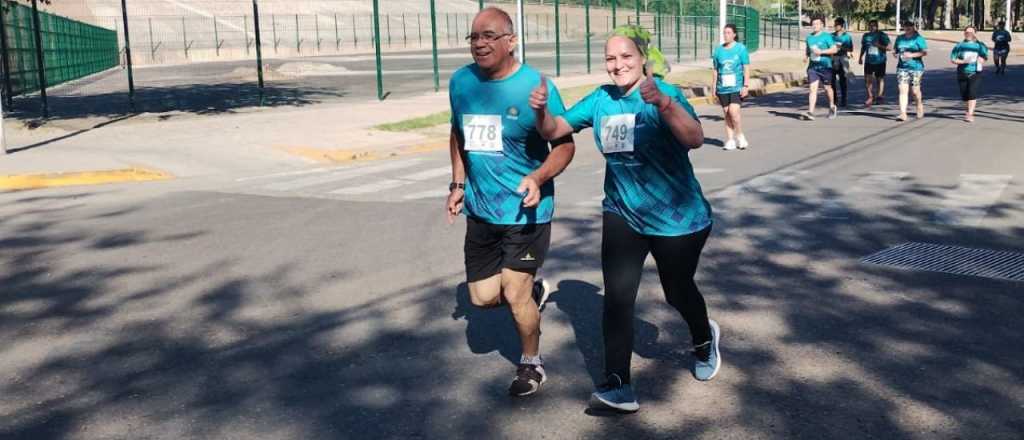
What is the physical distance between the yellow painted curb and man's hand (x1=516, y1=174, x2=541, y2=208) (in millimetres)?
9867

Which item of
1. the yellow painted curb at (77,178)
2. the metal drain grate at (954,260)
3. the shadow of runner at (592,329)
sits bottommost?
the metal drain grate at (954,260)

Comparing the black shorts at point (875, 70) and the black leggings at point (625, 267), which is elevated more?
the black shorts at point (875, 70)

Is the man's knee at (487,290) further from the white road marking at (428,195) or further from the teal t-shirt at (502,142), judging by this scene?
the white road marking at (428,195)

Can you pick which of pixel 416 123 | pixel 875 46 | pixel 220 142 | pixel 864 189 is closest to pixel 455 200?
pixel 864 189

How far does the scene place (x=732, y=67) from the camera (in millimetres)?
14984

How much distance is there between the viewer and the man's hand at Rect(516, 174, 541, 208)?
4719mm

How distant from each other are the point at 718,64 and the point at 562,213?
593cm

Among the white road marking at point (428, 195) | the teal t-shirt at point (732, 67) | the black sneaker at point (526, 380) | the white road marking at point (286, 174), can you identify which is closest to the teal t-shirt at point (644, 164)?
the black sneaker at point (526, 380)

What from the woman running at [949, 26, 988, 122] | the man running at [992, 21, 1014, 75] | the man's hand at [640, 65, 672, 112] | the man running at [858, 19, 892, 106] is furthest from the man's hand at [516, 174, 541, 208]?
the man running at [992, 21, 1014, 75]

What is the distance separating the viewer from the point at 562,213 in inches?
399

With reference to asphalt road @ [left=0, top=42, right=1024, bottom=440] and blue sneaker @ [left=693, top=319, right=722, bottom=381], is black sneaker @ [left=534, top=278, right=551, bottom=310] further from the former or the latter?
blue sneaker @ [left=693, top=319, right=722, bottom=381]

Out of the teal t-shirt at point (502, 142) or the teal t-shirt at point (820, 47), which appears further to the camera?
the teal t-shirt at point (820, 47)

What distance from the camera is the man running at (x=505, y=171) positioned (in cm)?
488

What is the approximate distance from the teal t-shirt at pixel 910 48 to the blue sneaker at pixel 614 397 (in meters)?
14.5
